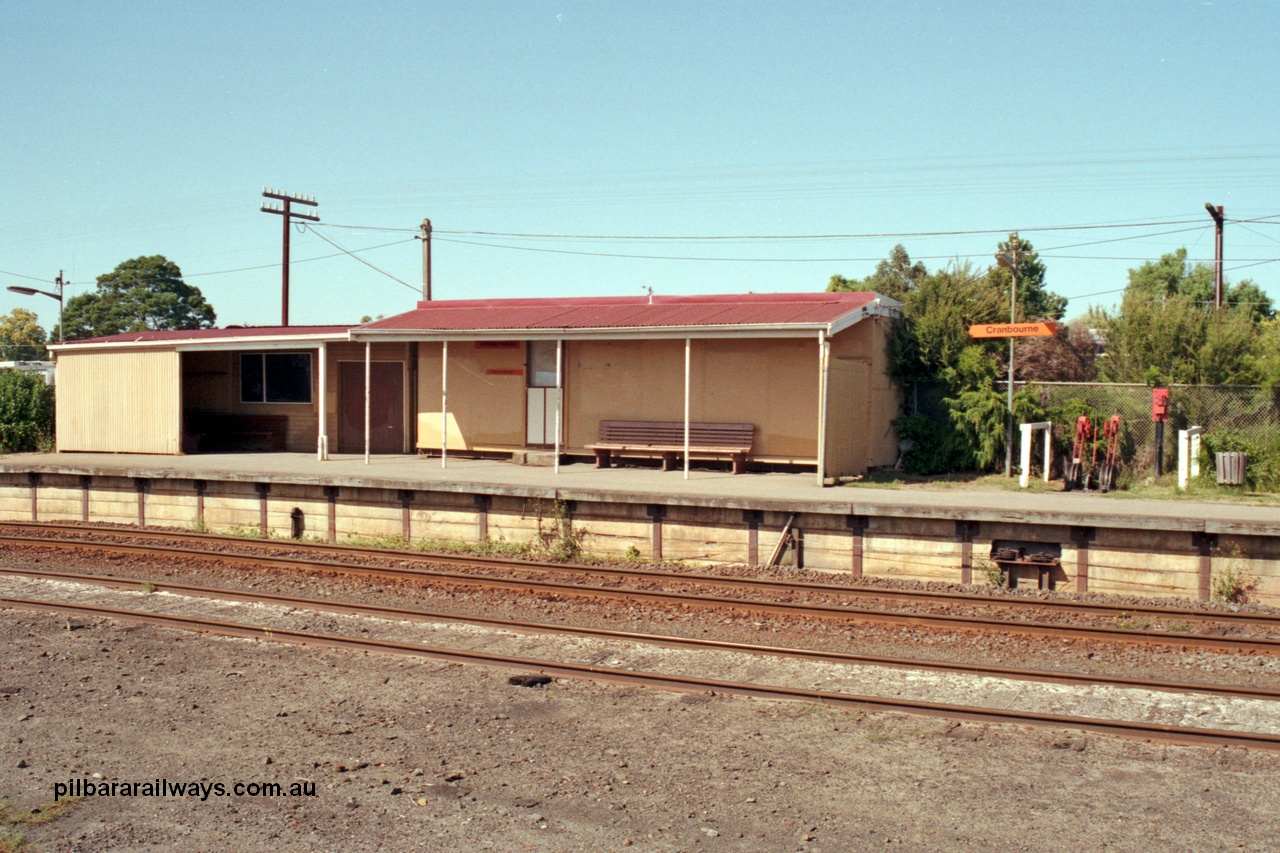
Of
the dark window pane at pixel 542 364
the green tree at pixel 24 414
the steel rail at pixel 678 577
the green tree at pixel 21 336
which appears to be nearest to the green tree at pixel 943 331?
the dark window pane at pixel 542 364

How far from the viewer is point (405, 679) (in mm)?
7426

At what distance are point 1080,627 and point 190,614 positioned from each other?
26.6 ft

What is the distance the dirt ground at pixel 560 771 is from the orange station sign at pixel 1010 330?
38.0ft

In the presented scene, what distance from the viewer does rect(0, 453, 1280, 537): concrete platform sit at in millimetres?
11164

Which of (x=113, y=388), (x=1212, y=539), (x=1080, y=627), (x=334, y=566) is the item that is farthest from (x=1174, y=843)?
(x=113, y=388)

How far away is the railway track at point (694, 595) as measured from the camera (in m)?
8.70

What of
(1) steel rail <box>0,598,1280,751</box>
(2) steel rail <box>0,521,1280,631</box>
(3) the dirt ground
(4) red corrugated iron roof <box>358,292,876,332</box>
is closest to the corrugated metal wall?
(2) steel rail <box>0,521,1280,631</box>

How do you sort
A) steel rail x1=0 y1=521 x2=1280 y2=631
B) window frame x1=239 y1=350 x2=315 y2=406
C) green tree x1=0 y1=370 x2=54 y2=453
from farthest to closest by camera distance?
1. green tree x1=0 y1=370 x2=54 y2=453
2. window frame x1=239 y1=350 x2=315 y2=406
3. steel rail x1=0 y1=521 x2=1280 y2=631

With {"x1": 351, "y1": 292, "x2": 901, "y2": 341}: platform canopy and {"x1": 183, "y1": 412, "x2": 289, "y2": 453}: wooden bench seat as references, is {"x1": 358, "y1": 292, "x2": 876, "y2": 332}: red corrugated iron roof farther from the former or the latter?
{"x1": 183, "y1": 412, "x2": 289, "y2": 453}: wooden bench seat

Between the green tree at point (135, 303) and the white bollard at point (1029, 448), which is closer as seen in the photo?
the white bollard at point (1029, 448)

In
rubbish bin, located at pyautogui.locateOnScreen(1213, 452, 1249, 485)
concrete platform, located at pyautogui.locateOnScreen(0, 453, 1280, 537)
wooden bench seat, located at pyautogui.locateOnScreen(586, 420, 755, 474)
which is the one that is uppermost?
A: wooden bench seat, located at pyautogui.locateOnScreen(586, 420, 755, 474)

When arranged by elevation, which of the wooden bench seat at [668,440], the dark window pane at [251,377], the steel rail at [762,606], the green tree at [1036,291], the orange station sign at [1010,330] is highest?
the green tree at [1036,291]

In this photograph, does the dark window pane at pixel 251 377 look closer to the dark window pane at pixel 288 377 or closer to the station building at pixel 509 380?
the station building at pixel 509 380

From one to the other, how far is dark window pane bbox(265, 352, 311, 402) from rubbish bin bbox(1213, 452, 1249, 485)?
54.4 ft
